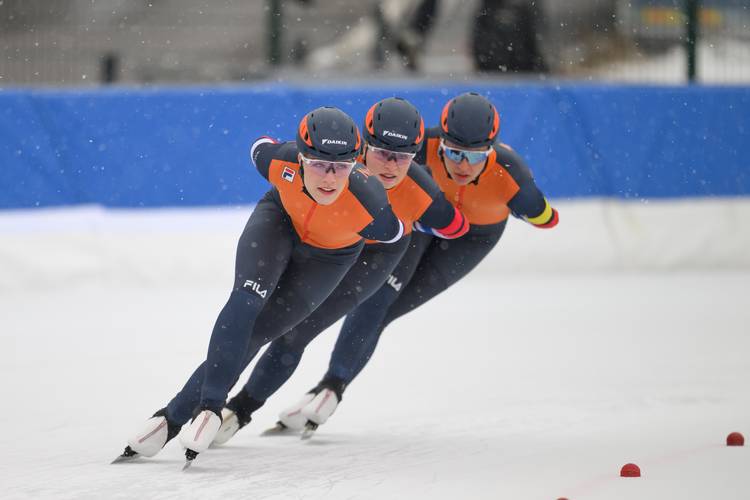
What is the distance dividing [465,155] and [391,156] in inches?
18.2

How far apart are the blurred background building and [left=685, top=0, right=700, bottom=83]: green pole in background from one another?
0.02m

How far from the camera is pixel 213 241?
964cm

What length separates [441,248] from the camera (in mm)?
5867

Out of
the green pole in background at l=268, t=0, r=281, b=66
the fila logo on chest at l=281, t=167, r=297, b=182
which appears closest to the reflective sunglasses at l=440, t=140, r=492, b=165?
the fila logo on chest at l=281, t=167, r=297, b=182

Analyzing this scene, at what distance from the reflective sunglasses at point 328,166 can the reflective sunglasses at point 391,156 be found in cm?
46

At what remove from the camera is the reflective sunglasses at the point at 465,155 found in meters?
5.40

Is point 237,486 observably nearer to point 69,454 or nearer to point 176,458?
point 176,458

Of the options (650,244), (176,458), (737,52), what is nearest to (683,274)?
(650,244)

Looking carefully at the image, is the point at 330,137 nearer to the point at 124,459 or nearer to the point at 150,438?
the point at 150,438

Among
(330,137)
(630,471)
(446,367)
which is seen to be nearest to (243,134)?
(446,367)

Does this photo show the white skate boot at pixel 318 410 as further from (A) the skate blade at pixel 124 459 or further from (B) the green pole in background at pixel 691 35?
(B) the green pole in background at pixel 691 35

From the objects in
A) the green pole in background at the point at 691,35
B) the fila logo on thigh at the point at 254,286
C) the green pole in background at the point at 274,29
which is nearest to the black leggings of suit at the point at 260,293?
the fila logo on thigh at the point at 254,286

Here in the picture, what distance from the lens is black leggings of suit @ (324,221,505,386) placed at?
18.1 ft

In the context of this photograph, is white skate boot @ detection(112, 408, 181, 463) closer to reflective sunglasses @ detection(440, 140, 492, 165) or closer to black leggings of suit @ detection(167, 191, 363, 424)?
black leggings of suit @ detection(167, 191, 363, 424)
